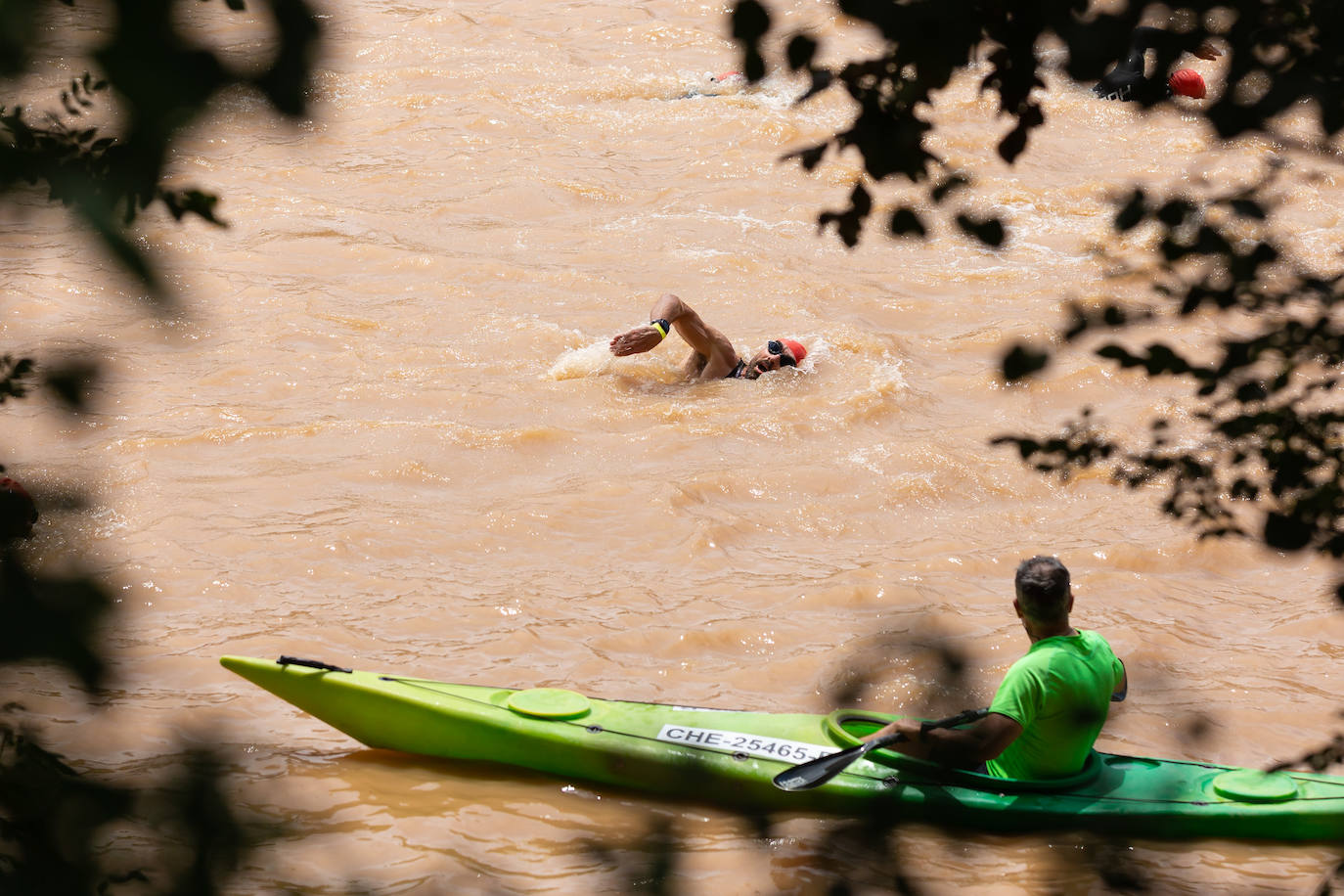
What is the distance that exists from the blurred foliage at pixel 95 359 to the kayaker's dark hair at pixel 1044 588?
307 cm

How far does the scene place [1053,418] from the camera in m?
8.67

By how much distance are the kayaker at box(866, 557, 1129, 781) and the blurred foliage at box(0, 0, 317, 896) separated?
305 centimetres

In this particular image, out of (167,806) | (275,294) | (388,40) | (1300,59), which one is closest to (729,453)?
(275,294)

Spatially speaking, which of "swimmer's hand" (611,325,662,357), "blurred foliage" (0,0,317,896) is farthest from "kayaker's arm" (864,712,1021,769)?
"swimmer's hand" (611,325,662,357)

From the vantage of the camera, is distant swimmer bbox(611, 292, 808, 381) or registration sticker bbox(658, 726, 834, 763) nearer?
registration sticker bbox(658, 726, 834, 763)

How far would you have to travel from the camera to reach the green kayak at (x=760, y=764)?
4.29m

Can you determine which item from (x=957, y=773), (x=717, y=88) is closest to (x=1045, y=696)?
(x=957, y=773)

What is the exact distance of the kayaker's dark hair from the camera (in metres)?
4.11

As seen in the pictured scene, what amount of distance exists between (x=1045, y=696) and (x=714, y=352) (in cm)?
492

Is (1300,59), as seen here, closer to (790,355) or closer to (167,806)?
(167,806)

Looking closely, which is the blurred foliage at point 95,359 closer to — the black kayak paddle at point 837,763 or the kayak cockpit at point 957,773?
the black kayak paddle at point 837,763

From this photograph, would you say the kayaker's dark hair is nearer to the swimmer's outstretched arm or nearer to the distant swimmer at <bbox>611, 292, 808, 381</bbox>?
the swimmer's outstretched arm

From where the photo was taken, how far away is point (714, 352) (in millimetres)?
8766

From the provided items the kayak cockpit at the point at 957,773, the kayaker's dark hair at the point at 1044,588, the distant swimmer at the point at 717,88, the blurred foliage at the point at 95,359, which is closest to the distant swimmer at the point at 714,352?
the kayak cockpit at the point at 957,773
